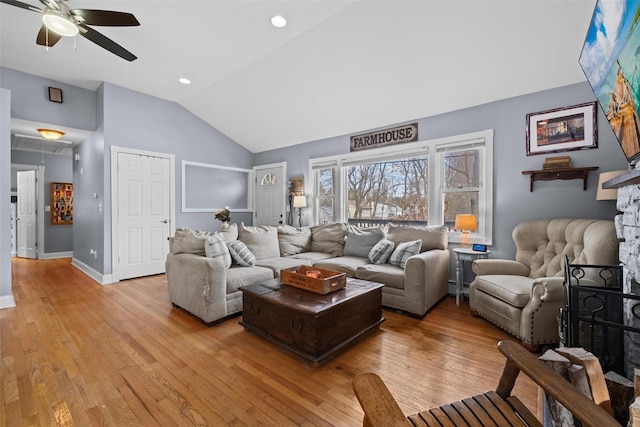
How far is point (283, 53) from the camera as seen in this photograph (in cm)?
360

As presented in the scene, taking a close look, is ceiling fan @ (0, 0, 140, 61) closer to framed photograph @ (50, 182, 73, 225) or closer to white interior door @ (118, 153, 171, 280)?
white interior door @ (118, 153, 171, 280)

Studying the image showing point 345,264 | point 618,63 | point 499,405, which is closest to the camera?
point 499,405

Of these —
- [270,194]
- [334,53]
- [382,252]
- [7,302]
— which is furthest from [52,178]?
[382,252]

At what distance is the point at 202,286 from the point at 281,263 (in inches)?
41.2

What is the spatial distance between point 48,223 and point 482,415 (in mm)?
8738

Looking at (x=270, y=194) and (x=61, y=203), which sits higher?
(x=270, y=194)

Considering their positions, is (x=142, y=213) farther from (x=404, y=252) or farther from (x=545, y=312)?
(x=545, y=312)

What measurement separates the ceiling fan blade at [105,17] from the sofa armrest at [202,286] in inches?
86.8

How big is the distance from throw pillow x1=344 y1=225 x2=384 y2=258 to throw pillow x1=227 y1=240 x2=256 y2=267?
56.3 inches

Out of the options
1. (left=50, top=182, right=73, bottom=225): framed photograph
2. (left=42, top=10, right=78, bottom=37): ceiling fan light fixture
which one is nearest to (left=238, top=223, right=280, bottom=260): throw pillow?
(left=42, top=10, right=78, bottom=37): ceiling fan light fixture

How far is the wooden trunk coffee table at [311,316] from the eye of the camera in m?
2.04

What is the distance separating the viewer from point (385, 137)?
4.39m

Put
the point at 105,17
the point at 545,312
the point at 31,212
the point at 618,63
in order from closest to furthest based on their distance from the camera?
the point at 618,63
the point at 545,312
the point at 105,17
the point at 31,212

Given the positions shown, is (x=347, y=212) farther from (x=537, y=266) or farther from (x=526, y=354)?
(x=526, y=354)
